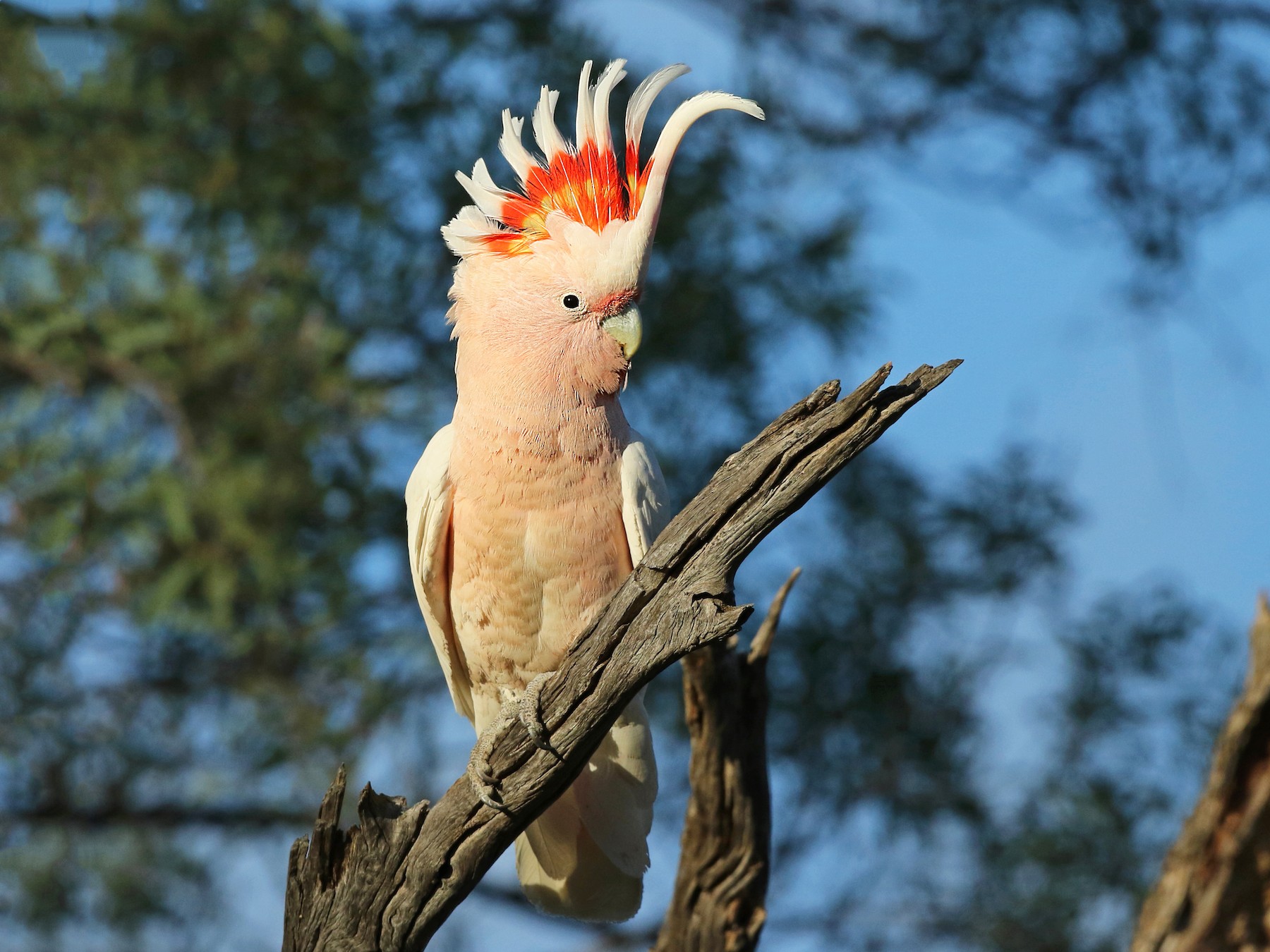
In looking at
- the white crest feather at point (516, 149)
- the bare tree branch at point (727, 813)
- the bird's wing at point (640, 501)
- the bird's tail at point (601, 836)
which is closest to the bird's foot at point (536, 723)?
the bird's wing at point (640, 501)

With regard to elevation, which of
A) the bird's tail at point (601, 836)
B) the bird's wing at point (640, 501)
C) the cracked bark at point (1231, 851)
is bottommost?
the cracked bark at point (1231, 851)

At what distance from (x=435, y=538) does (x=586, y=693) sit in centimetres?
57

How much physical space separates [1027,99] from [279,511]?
→ 147 inches

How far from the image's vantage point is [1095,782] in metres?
4.80

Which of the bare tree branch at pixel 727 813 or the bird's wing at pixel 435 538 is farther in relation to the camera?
the bare tree branch at pixel 727 813

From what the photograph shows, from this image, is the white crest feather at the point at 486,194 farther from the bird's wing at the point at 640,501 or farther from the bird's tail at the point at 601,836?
the bird's tail at the point at 601,836

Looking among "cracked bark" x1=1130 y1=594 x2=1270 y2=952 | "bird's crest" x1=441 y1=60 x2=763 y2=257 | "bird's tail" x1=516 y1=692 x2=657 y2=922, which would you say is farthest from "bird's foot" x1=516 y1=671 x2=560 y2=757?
"cracked bark" x1=1130 y1=594 x2=1270 y2=952

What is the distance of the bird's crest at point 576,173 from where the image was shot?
217 cm

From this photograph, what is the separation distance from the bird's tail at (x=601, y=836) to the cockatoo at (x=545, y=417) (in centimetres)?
1

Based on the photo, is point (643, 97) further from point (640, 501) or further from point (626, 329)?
point (640, 501)

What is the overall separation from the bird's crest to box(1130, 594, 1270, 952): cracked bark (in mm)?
1560

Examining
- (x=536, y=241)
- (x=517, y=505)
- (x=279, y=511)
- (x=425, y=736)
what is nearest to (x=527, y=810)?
(x=517, y=505)

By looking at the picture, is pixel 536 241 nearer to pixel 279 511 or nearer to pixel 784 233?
pixel 279 511

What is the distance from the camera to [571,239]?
2115mm
